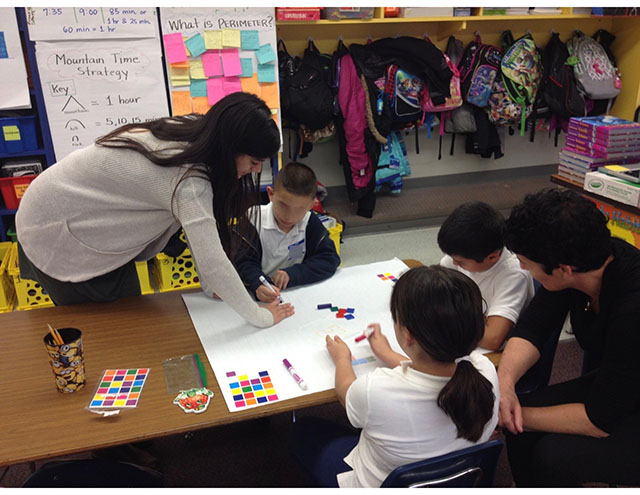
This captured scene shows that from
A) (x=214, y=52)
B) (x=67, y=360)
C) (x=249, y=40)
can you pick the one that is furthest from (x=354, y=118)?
(x=67, y=360)

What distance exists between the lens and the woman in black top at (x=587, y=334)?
1307 millimetres

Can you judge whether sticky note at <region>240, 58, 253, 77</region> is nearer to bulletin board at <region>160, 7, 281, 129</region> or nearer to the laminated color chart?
bulletin board at <region>160, 7, 281, 129</region>

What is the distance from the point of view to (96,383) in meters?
1.35

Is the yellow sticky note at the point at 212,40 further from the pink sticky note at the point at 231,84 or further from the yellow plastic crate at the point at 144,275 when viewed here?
the yellow plastic crate at the point at 144,275

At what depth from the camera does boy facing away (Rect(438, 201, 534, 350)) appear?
1542 mm

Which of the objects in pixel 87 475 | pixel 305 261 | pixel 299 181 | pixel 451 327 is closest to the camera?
pixel 451 327

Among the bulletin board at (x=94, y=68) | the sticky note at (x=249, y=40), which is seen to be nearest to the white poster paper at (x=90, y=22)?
the bulletin board at (x=94, y=68)

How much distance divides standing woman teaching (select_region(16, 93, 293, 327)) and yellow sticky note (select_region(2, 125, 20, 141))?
150 centimetres

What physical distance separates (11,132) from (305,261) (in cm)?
193

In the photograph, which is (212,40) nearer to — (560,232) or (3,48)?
(3,48)

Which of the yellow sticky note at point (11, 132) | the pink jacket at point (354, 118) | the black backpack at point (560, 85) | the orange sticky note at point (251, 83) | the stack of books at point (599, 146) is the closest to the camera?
the stack of books at point (599, 146)

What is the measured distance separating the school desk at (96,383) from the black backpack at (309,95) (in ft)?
6.98

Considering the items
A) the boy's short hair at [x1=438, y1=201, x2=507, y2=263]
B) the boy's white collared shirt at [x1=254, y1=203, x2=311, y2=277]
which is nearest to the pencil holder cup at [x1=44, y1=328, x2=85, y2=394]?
the boy's white collared shirt at [x1=254, y1=203, x2=311, y2=277]

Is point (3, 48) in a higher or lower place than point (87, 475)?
higher
